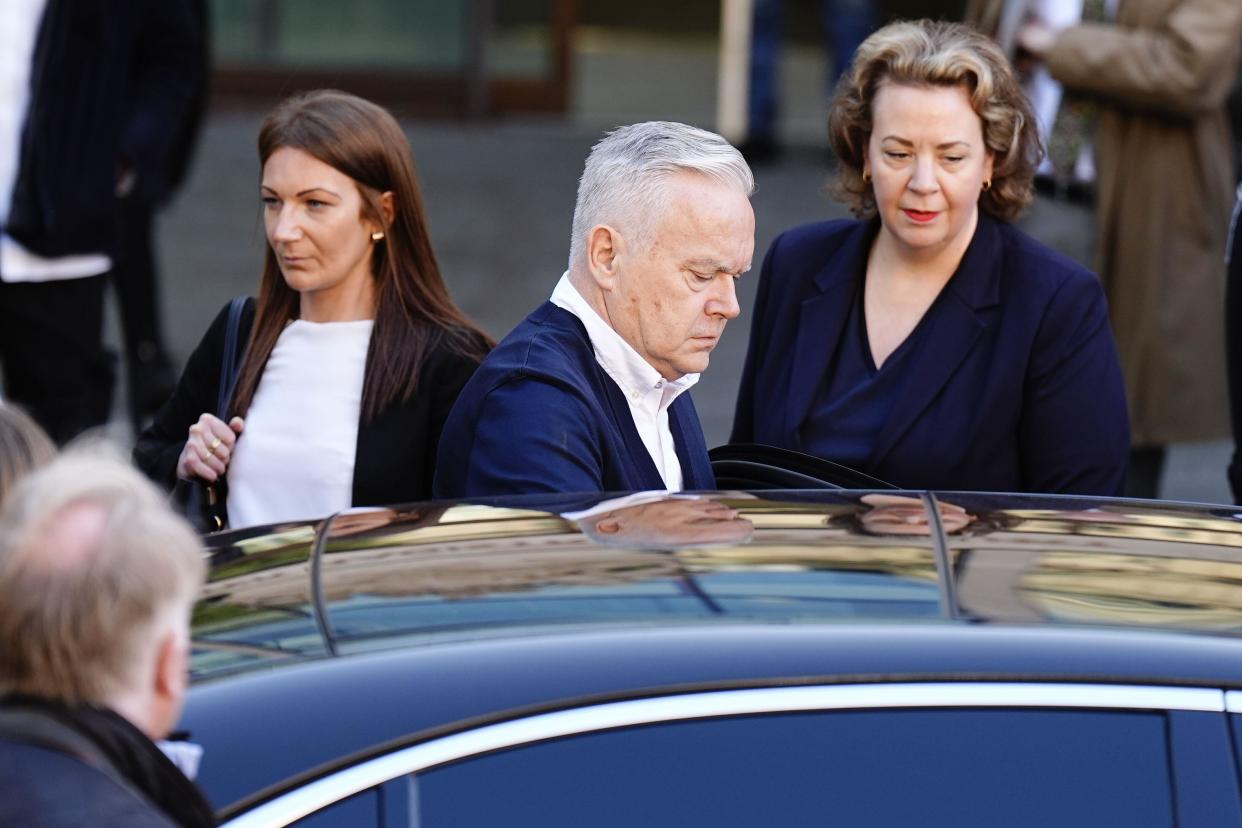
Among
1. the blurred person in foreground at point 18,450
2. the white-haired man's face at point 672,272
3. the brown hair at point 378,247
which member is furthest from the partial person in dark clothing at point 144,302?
the blurred person in foreground at point 18,450

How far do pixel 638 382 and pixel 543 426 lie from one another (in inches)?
Answer: 10.9

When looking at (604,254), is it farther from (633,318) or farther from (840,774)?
(840,774)

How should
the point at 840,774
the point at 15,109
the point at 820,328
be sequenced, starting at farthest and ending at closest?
the point at 15,109 → the point at 820,328 → the point at 840,774

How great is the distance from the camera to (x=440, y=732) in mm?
1897

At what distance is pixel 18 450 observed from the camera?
1910 mm

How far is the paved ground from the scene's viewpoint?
26.3ft

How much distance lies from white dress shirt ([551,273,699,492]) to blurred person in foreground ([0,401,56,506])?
50.0 inches

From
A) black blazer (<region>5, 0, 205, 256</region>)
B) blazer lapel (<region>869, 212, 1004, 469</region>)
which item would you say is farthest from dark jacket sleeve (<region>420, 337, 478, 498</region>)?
black blazer (<region>5, 0, 205, 256</region>)

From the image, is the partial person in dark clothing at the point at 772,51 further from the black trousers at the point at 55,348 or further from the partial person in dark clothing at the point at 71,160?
the black trousers at the point at 55,348

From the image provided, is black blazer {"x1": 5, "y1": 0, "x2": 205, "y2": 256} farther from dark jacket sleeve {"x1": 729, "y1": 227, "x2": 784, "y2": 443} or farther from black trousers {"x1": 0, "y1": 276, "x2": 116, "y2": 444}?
dark jacket sleeve {"x1": 729, "y1": 227, "x2": 784, "y2": 443}

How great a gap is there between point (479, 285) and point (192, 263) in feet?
4.94

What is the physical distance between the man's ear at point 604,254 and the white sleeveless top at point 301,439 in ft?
2.18

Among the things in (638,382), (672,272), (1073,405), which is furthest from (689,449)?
(1073,405)

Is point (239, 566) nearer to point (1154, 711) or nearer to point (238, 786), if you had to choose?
point (238, 786)
